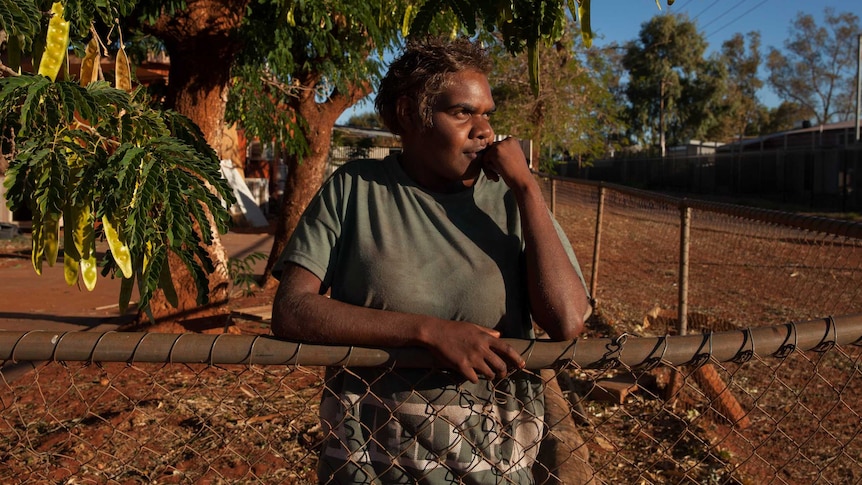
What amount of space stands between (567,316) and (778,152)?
2713cm

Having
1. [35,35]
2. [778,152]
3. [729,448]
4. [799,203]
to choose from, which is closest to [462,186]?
[35,35]

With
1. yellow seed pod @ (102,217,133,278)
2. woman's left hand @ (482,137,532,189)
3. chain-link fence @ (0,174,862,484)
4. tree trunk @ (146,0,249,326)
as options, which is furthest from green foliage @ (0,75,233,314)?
tree trunk @ (146,0,249,326)

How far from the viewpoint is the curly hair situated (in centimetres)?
200

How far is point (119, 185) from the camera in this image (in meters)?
2.15

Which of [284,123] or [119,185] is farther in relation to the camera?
[284,123]

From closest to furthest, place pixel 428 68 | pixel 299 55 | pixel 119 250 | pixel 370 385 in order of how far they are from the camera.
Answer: pixel 370 385 < pixel 428 68 < pixel 119 250 < pixel 299 55

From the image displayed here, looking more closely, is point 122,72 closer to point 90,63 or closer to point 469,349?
point 90,63

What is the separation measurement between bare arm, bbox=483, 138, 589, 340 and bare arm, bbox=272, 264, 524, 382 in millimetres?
196

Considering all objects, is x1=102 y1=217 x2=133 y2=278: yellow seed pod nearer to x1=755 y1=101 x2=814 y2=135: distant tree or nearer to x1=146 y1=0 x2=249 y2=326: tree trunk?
x1=146 y1=0 x2=249 y2=326: tree trunk

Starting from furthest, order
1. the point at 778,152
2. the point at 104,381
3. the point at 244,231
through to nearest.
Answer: the point at 778,152, the point at 244,231, the point at 104,381

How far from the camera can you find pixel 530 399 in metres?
1.99

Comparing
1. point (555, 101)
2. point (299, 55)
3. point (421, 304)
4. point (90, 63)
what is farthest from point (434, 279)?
point (555, 101)

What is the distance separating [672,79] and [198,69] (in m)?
47.1

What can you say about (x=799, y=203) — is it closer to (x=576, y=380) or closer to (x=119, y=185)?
(x=576, y=380)
